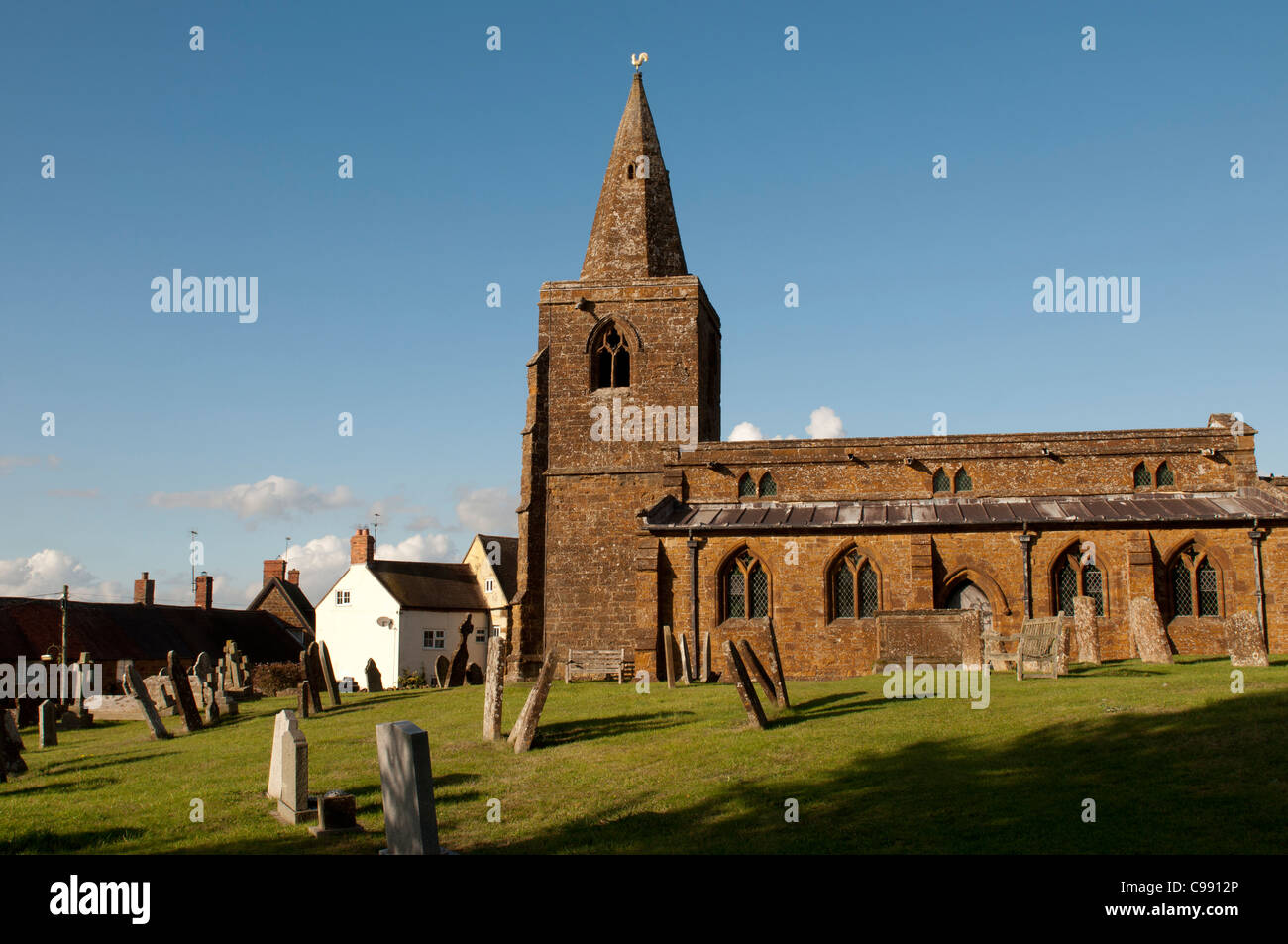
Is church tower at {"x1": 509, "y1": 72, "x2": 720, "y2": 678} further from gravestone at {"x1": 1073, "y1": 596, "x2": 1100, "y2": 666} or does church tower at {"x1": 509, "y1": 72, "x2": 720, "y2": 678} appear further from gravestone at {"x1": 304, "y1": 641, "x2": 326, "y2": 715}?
gravestone at {"x1": 1073, "y1": 596, "x2": 1100, "y2": 666}

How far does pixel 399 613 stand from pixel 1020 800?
4495 cm

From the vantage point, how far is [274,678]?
128ft

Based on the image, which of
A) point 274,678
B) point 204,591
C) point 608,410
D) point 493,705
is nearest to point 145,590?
point 204,591

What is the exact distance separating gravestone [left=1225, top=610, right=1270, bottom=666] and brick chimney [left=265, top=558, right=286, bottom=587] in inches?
2051

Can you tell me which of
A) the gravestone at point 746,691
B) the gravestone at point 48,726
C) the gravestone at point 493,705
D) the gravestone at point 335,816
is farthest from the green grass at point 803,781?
the gravestone at point 48,726

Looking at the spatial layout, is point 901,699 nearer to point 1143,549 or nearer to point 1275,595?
point 1143,549

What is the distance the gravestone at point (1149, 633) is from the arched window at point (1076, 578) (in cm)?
665

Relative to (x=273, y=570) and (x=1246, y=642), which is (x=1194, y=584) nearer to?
(x=1246, y=642)

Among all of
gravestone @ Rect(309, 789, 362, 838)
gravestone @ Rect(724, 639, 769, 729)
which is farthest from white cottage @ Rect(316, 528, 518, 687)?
gravestone @ Rect(309, 789, 362, 838)

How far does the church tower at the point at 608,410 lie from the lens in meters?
33.2

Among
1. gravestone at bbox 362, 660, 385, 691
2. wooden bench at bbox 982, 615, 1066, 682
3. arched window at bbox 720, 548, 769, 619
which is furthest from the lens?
gravestone at bbox 362, 660, 385, 691

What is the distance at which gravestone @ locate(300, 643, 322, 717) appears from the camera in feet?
72.4

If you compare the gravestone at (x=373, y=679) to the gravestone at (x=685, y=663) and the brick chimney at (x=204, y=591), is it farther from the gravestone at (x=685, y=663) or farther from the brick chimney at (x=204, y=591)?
the brick chimney at (x=204, y=591)

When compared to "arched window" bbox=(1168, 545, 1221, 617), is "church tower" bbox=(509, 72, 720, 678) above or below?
above
